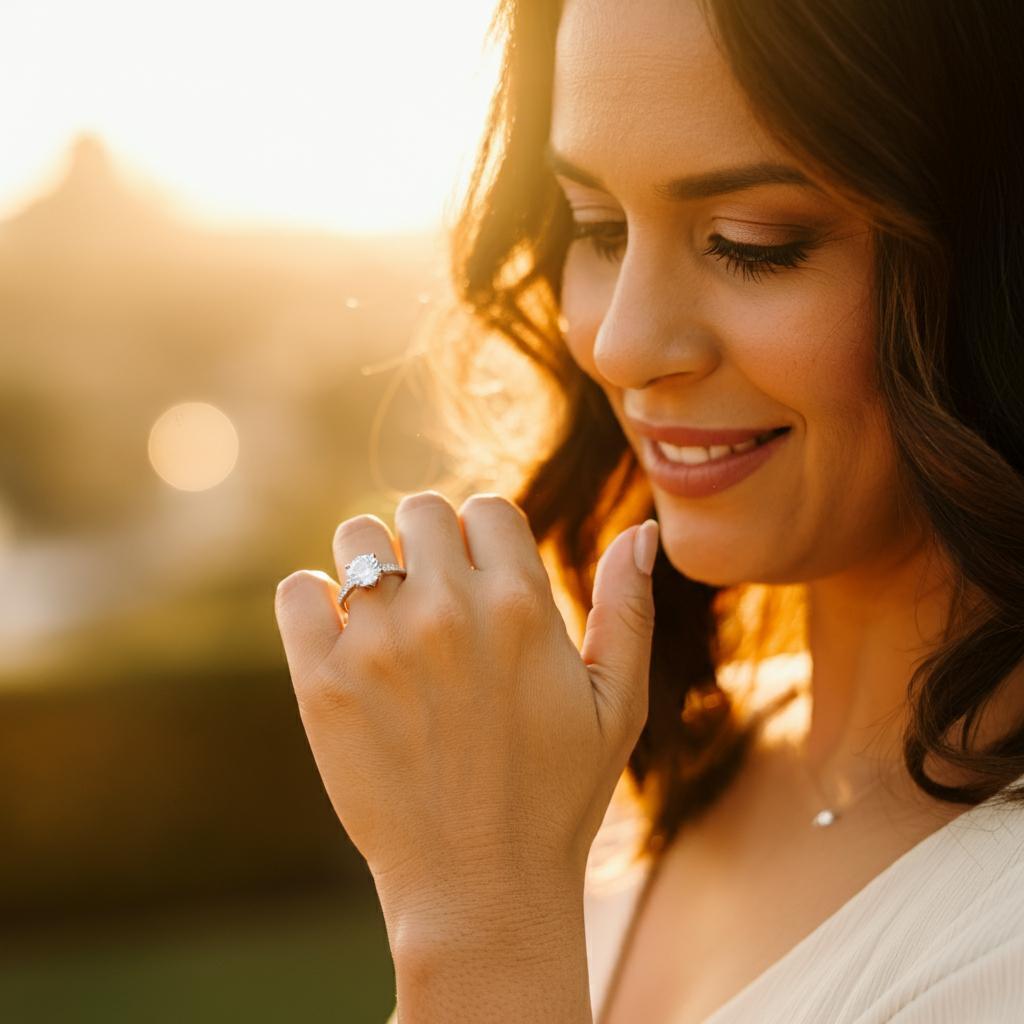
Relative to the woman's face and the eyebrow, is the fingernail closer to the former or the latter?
the woman's face

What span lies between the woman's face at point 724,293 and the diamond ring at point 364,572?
1.49ft

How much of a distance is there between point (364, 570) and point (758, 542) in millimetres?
621

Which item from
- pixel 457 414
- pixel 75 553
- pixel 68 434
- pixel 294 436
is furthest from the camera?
pixel 68 434

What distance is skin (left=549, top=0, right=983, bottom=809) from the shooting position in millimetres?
1819

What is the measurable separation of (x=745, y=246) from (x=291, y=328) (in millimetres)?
14395

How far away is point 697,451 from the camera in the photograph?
212cm

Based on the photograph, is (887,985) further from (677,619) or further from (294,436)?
(294,436)

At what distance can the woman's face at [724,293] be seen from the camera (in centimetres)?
181

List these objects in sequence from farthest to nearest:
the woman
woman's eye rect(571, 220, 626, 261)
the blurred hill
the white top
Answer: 1. the blurred hill
2. woman's eye rect(571, 220, 626, 261)
3. the woman
4. the white top

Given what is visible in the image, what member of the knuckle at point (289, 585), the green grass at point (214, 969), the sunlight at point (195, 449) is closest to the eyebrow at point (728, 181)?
the knuckle at point (289, 585)

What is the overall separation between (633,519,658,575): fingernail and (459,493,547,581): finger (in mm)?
141

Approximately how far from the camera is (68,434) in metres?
14.9

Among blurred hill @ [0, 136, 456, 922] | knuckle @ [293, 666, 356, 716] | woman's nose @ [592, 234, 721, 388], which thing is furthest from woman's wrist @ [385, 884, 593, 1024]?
blurred hill @ [0, 136, 456, 922]

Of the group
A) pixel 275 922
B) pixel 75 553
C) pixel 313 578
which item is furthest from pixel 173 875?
pixel 313 578
